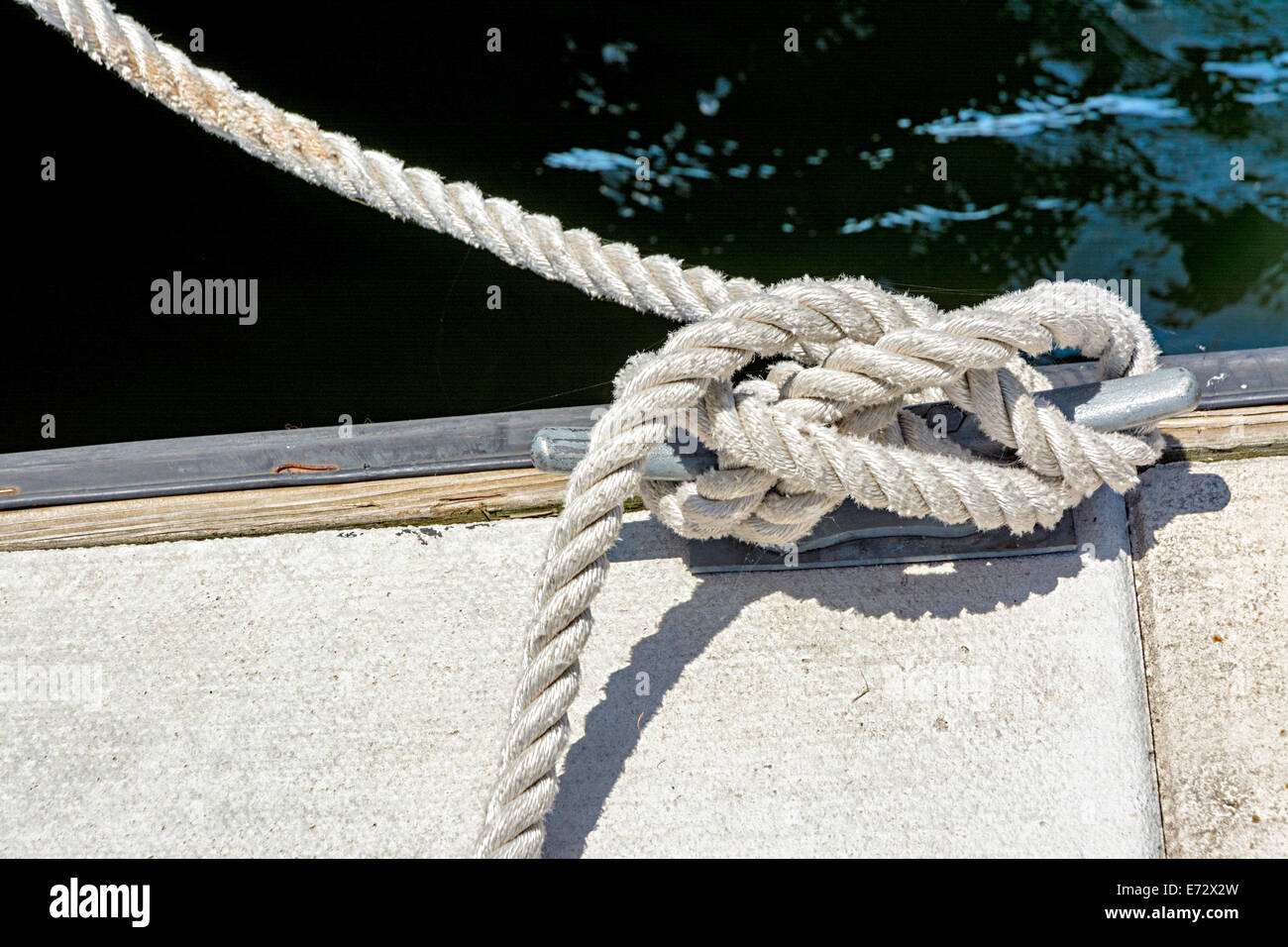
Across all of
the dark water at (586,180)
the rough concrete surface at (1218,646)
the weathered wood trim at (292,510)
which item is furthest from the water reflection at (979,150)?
the weathered wood trim at (292,510)

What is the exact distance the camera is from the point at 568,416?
1.36 metres

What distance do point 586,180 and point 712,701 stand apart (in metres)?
1.21

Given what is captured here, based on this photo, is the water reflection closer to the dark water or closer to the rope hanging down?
the dark water

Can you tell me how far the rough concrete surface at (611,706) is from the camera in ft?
3.65

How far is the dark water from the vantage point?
1.79 metres

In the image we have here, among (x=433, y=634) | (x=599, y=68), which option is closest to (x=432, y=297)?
(x=599, y=68)

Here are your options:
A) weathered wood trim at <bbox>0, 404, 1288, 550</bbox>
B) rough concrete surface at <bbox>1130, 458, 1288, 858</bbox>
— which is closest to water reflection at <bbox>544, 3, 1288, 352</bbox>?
rough concrete surface at <bbox>1130, 458, 1288, 858</bbox>

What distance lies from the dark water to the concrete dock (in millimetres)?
614

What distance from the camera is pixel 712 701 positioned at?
46.7 inches

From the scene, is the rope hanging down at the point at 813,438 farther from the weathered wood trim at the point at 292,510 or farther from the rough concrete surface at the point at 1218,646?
the weathered wood trim at the point at 292,510

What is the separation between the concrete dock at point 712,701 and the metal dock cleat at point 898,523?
0.02m

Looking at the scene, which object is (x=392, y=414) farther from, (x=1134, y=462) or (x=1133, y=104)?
(x=1133, y=104)

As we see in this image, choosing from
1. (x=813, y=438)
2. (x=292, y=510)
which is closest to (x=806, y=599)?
(x=813, y=438)

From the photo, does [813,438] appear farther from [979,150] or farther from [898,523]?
[979,150]
